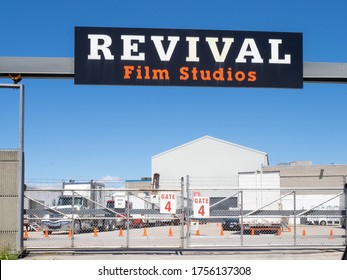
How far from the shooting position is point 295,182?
50.2 m

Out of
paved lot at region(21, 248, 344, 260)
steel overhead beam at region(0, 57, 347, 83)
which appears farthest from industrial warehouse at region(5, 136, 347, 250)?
steel overhead beam at region(0, 57, 347, 83)

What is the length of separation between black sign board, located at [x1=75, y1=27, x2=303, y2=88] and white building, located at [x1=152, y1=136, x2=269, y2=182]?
4334 centimetres

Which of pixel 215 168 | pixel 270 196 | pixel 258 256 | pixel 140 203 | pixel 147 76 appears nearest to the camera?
pixel 147 76

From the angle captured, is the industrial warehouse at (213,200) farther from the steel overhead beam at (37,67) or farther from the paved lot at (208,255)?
the steel overhead beam at (37,67)

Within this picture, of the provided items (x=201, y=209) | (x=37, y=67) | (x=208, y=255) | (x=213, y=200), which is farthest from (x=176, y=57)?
(x=213, y=200)

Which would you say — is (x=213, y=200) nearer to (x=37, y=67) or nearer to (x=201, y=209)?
(x=201, y=209)

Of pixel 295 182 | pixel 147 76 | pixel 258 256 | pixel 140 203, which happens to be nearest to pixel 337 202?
pixel 295 182

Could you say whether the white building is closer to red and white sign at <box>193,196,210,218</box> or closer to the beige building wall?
the beige building wall

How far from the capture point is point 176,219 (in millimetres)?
22047

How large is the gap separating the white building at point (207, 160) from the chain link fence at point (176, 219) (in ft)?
51.9

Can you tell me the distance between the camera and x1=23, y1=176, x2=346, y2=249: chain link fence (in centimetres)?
1691

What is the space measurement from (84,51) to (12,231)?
5018 mm

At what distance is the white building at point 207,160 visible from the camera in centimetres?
5744

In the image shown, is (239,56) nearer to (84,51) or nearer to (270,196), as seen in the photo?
(84,51)
